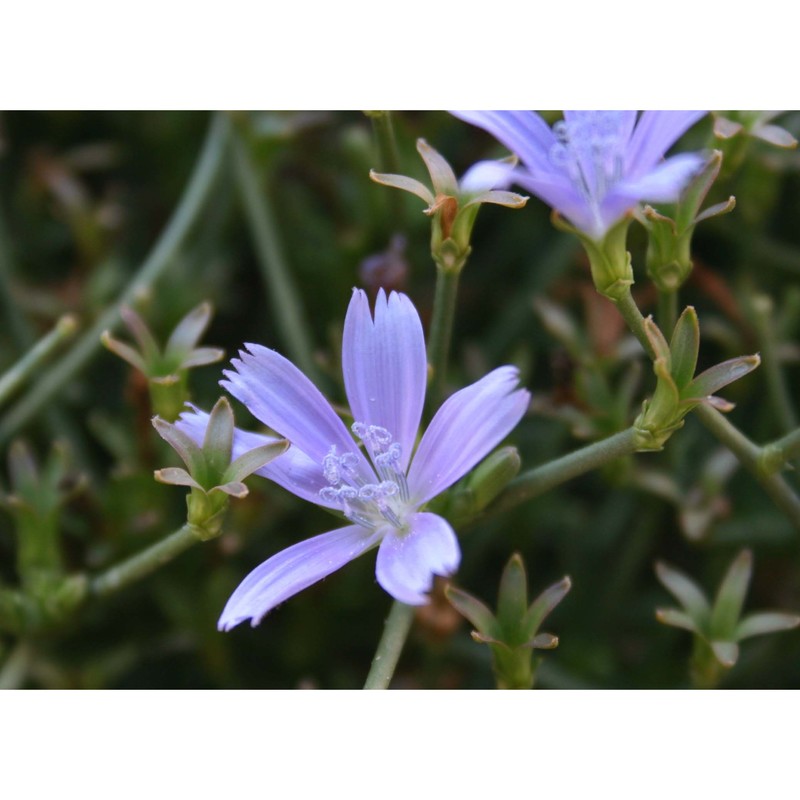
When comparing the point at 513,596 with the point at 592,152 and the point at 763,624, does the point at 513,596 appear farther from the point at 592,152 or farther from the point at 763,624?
the point at 592,152

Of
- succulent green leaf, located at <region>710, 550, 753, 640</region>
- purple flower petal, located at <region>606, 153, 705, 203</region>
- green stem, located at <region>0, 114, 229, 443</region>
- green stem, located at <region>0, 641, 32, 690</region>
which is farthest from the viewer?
green stem, located at <region>0, 114, 229, 443</region>

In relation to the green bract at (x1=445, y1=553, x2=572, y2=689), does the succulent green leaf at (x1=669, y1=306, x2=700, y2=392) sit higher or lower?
higher

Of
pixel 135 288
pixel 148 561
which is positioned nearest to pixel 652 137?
pixel 148 561

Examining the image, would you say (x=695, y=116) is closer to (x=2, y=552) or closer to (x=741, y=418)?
(x=741, y=418)

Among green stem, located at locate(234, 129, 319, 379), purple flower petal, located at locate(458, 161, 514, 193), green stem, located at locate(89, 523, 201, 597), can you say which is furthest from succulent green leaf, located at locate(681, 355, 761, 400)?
green stem, located at locate(234, 129, 319, 379)

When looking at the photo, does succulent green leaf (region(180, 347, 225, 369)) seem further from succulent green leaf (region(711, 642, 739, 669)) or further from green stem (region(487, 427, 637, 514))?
succulent green leaf (region(711, 642, 739, 669))

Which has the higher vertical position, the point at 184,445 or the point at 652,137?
the point at 652,137
